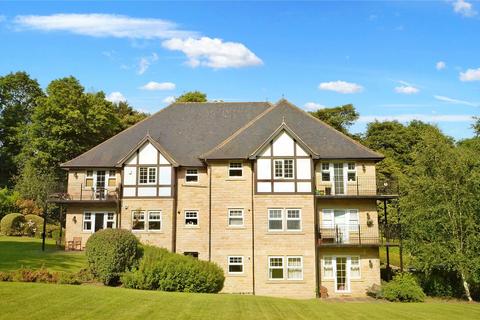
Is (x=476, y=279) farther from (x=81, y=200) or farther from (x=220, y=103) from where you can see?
(x=81, y=200)

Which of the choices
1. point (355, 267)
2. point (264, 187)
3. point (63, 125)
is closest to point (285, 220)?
point (264, 187)

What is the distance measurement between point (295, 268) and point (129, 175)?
12411 millimetres

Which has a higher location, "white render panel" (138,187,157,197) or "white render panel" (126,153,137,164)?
"white render panel" (126,153,137,164)

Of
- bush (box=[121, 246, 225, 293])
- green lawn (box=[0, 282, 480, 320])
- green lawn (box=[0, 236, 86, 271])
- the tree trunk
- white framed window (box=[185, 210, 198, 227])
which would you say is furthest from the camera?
white framed window (box=[185, 210, 198, 227])

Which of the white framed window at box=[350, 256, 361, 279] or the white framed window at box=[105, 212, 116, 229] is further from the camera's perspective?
the white framed window at box=[105, 212, 116, 229]

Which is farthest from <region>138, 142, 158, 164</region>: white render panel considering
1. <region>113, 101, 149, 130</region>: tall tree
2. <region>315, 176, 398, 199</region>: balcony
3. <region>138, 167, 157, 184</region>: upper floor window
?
<region>113, 101, 149, 130</region>: tall tree

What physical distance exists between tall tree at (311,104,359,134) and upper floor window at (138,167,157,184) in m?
33.4

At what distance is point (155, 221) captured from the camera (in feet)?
96.7

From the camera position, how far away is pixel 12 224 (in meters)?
38.7

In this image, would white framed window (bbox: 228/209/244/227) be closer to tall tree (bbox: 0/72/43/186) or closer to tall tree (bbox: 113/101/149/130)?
tall tree (bbox: 113/101/149/130)

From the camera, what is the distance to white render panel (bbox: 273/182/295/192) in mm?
28483

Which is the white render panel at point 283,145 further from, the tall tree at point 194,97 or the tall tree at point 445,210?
the tall tree at point 194,97

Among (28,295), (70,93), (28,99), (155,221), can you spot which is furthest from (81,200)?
(28,99)

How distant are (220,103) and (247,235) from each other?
37.9ft
